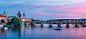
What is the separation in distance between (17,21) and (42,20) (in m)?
39.5

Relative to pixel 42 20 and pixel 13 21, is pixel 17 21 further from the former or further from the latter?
pixel 42 20

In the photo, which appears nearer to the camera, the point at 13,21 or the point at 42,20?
the point at 13,21

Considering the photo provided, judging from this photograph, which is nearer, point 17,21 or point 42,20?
point 17,21

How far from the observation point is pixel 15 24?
140 meters

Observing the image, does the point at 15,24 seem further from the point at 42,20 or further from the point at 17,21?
the point at 42,20

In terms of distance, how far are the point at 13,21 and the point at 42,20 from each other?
42450mm

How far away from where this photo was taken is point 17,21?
5551 inches

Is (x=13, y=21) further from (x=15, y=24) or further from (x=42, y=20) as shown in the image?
(x=42, y=20)

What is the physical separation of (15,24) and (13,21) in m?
4.44

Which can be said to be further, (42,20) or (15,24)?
(42,20)

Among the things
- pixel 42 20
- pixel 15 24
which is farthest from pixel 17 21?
pixel 42 20
